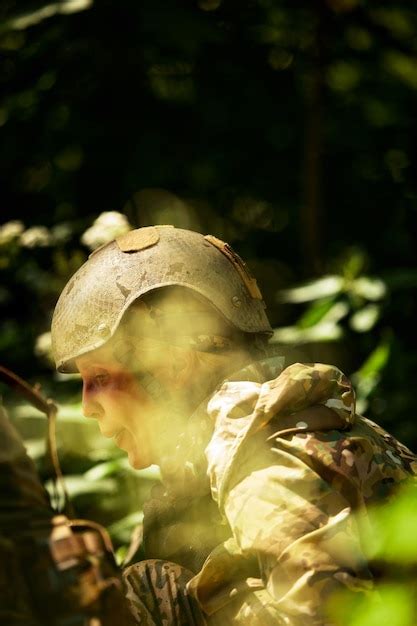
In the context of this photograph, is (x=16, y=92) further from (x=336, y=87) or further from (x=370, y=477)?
(x=370, y=477)

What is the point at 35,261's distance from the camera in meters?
5.56

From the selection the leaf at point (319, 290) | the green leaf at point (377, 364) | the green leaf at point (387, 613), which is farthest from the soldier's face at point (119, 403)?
the leaf at point (319, 290)

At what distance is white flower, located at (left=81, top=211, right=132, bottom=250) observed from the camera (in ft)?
12.3

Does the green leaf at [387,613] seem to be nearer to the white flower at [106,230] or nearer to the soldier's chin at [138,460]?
the soldier's chin at [138,460]

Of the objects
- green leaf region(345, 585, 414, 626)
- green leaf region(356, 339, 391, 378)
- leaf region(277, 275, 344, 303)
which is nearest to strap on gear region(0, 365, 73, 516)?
green leaf region(345, 585, 414, 626)

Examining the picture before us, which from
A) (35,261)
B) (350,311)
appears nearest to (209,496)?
(350,311)

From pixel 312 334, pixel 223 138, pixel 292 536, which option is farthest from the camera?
pixel 223 138

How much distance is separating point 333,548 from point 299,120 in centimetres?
472

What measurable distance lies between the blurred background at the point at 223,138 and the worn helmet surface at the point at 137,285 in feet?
9.13

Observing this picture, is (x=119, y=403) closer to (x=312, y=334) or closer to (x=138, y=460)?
(x=138, y=460)

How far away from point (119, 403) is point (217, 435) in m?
0.36

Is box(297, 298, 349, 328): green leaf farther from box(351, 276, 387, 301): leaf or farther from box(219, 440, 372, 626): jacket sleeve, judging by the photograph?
box(219, 440, 372, 626): jacket sleeve

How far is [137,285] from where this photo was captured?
7.73 feet

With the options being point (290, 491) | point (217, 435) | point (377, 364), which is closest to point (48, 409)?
point (217, 435)
